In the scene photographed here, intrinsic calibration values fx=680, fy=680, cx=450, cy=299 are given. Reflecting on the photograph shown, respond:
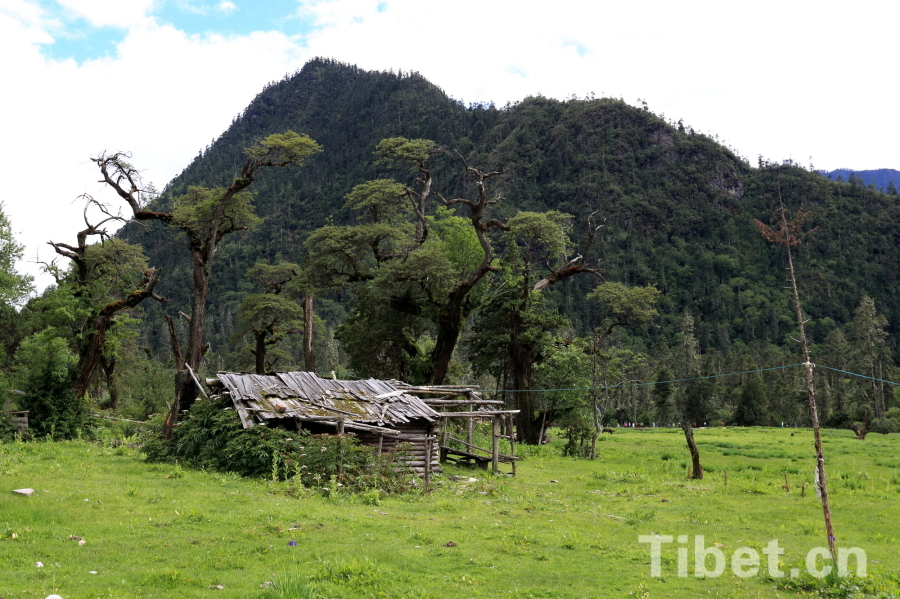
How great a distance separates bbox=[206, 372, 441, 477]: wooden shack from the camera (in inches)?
884

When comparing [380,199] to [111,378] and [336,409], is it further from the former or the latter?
[336,409]

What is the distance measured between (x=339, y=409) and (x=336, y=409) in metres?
0.18

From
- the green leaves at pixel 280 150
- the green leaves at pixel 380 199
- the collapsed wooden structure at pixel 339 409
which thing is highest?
the green leaves at pixel 380 199

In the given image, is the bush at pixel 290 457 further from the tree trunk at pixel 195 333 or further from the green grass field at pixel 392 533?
the tree trunk at pixel 195 333

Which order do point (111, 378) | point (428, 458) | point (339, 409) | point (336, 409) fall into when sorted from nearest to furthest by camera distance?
point (336, 409), point (339, 409), point (428, 458), point (111, 378)

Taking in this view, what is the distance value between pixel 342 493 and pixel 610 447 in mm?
27436

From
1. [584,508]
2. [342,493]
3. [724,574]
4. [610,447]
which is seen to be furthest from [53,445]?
[610,447]

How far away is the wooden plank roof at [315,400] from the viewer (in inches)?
885

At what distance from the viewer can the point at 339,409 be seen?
933 inches

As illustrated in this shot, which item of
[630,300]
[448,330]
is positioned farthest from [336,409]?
[630,300]

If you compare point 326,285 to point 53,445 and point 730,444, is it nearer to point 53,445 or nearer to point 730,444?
point 53,445

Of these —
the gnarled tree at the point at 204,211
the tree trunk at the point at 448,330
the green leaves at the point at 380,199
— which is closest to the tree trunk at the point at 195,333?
the gnarled tree at the point at 204,211

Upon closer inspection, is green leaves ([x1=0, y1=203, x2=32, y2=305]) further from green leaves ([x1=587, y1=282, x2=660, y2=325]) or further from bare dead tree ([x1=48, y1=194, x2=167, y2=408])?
green leaves ([x1=587, y1=282, x2=660, y2=325])

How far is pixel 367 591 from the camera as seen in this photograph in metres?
10.5
